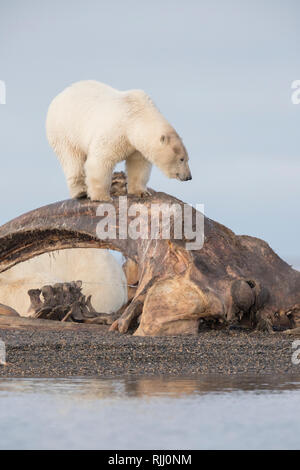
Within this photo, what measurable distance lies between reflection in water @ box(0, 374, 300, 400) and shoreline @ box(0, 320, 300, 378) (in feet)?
1.16

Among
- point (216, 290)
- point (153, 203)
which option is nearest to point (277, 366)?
point (216, 290)

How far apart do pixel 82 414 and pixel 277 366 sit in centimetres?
331

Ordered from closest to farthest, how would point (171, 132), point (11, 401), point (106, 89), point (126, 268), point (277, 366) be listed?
1. point (11, 401)
2. point (277, 366)
3. point (171, 132)
4. point (106, 89)
5. point (126, 268)

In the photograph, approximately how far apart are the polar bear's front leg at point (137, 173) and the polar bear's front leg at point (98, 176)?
0.44 m

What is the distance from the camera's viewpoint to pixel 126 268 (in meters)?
15.1

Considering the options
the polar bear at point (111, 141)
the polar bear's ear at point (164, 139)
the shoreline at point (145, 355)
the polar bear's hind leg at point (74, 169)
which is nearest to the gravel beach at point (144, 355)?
the shoreline at point (145, 355)

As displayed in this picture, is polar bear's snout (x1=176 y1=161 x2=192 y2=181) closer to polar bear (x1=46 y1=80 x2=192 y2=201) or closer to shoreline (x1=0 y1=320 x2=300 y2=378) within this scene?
polar bear (x1=46 y1=80 x2=192 y2=201)

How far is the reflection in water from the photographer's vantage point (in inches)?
276

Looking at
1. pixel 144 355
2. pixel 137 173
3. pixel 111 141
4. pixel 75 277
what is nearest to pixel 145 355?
pixel 144 355

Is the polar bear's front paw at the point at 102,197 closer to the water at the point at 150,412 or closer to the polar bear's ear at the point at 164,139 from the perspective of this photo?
the polar bear's ear at the point at 164,139

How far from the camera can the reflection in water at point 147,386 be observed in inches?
276

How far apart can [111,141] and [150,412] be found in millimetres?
7277

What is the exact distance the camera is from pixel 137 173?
13500mm

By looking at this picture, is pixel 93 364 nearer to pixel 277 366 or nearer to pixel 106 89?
pixel 277 366
